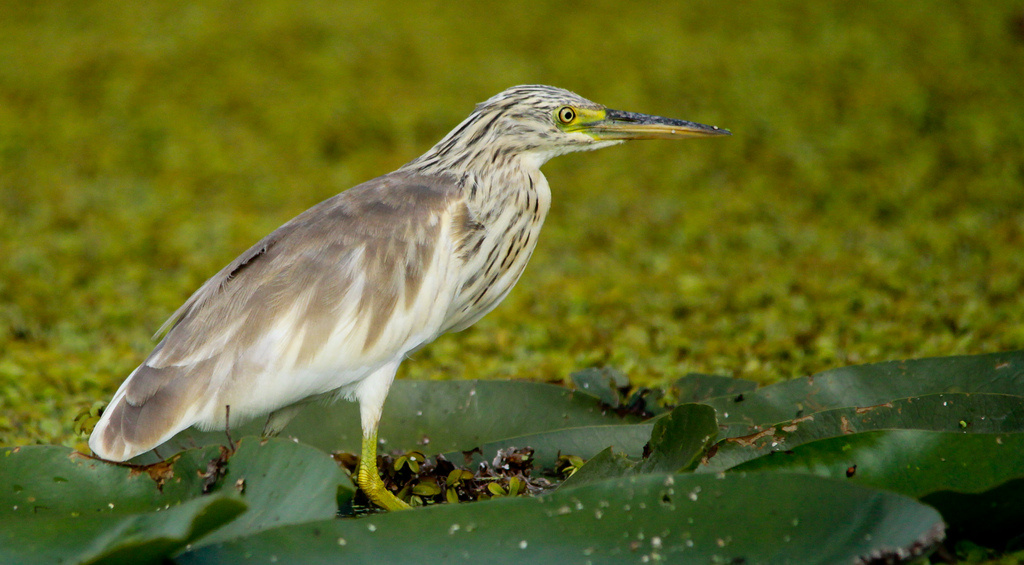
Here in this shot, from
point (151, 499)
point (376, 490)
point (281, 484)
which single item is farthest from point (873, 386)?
point (151, 499)

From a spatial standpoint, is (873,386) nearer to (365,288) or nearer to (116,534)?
(365,288)

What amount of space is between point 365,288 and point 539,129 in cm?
71

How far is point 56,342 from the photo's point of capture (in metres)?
4.37

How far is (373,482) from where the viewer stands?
2.51 meters

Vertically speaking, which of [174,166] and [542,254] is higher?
[174,166]

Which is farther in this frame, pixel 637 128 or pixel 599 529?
pixel 637 128

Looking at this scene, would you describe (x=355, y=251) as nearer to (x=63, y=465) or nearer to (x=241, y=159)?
(x=63, y=465)

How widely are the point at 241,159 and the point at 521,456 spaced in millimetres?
4502

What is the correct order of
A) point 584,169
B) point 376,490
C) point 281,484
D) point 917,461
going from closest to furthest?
1. point 281,484
2. point 917,461
3. point 376,490
4. point 584,169

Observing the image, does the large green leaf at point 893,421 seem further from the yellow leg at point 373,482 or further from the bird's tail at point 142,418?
the bird's tail at point 142,418

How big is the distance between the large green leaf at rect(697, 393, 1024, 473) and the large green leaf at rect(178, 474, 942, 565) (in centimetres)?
→ 39

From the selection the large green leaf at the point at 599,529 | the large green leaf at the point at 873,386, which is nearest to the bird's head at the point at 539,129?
the large green leaf at the point at 873,386

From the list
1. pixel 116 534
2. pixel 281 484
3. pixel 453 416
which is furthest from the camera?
pixel 453 416

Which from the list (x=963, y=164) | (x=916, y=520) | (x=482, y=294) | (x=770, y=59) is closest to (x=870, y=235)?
(x=963, y=164)
